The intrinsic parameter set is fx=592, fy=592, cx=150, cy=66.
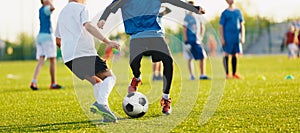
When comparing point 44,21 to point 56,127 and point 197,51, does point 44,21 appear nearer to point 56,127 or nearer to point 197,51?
point 197,51

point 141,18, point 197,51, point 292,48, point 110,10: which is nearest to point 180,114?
point 141,18

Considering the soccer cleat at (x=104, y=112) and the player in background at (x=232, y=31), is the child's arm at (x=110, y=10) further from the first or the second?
the player in background at (x=232, y=31)

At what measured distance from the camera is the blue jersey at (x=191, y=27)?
42.6 feet

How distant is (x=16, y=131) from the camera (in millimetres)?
5750

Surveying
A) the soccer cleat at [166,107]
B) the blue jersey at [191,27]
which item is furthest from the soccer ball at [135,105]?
the blue jersey at [191,27]

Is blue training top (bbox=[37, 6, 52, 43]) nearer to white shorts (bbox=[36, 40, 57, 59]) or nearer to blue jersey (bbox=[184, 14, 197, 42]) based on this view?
white shorts (bbox=[36, 40, 57, 59])

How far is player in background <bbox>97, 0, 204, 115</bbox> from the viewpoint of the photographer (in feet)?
21.9

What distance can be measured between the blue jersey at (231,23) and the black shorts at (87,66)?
7.62 metres

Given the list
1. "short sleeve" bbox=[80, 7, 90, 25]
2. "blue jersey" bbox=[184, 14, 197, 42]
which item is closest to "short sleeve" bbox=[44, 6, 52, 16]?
"blue jersey" bbox=[184, 14, 197, 42]

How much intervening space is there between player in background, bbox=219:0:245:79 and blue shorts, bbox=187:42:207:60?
0.53 metres

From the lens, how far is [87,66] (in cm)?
630

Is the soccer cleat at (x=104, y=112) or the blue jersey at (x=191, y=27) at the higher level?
the blue jersey at (x=191, y=27)

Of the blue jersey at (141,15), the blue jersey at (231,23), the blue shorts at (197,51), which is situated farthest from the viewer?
the blue shorts at (197,51)

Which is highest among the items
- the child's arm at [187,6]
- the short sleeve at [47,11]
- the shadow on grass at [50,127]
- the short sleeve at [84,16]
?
Result: the short sleeve at [47,11]
